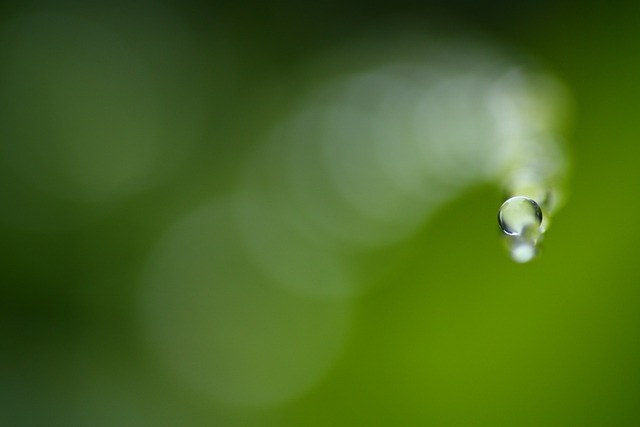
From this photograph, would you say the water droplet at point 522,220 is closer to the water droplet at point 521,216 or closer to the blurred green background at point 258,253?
the water droplet at point 521,216

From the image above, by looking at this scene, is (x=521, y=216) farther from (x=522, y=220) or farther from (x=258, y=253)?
(x=258, y=253)

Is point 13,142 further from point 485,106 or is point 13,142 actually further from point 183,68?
point 485,106

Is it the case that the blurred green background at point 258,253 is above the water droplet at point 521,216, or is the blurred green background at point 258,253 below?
above

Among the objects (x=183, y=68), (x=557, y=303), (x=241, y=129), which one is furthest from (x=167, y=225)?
(x=557, y=303)

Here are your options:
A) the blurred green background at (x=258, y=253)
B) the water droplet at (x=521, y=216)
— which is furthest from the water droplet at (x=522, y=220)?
the blurred green background at (x=258, y=253)

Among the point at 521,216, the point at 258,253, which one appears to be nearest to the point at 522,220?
the point at 521,216

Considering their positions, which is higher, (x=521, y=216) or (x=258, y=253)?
(x=258, y=253)

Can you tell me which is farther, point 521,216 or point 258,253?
point 258,253
